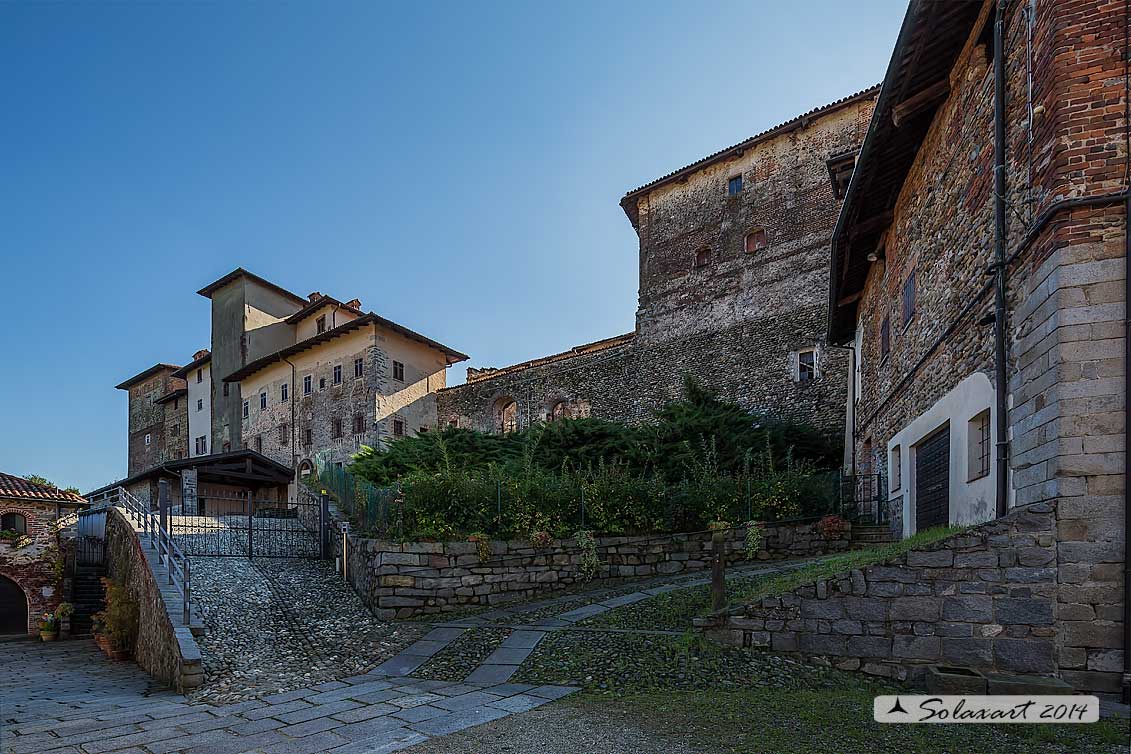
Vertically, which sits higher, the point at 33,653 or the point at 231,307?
the point at 231,307

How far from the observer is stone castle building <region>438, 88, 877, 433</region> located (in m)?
19.9

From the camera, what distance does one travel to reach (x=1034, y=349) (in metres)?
5.54

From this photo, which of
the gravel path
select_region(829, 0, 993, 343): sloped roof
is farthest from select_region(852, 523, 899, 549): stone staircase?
the gravel path

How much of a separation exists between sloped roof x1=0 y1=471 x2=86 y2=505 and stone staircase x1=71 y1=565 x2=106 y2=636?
2.04 m

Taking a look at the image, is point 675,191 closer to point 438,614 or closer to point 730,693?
point 438,614

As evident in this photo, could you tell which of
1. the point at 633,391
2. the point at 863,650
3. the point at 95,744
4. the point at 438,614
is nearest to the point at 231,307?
the point at 633,391

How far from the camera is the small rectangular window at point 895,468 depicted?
10439 millimetres

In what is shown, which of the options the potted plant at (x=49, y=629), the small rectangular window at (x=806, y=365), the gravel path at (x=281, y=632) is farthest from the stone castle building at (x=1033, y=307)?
the potted plant at (x=49, y=629)

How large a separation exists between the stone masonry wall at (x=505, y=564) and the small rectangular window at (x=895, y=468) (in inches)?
46.3

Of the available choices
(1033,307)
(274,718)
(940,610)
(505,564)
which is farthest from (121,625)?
(1033,307)

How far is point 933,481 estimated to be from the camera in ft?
27.8

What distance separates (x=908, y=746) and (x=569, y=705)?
8.13 ft

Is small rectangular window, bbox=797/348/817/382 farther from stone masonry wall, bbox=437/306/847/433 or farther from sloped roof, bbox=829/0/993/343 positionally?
sloped roof, bbox=829/0/993/343

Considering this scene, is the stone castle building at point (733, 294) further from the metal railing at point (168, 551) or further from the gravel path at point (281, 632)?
the metal railing at point (168, 551)
